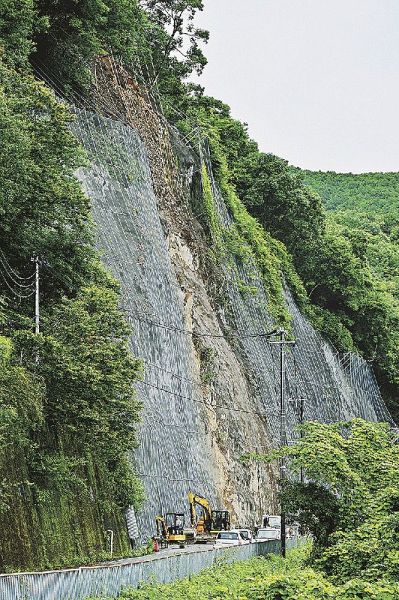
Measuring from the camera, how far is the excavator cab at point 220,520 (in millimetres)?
35938

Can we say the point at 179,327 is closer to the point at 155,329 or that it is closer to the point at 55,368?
the point at 155,329

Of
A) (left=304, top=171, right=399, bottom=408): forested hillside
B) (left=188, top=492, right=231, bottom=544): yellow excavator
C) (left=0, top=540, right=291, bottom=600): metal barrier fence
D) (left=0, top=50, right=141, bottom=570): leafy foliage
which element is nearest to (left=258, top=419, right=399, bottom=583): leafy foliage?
(left=0, top=540, right=291, bottom=600): metal barrier fence

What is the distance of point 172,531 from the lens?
3300cm

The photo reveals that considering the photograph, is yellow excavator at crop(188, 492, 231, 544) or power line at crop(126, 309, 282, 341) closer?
yellow excavator at crop(188, 492, 231, 544)

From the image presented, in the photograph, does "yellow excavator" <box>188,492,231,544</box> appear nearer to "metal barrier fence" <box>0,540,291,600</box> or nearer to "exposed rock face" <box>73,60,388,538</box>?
"exposed rock face" <box>73,60,388,538</box>

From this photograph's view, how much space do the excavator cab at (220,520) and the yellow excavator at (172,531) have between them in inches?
82.7

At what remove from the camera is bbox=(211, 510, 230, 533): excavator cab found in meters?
35.9

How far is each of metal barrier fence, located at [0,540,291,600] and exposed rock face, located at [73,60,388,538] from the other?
33.8ft

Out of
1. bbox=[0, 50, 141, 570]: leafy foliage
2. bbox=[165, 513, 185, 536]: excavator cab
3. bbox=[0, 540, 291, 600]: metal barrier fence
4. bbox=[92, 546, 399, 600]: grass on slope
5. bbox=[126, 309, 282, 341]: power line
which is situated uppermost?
bbox=[126, 309, 282, 341]: power line

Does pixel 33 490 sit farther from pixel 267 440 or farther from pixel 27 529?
pixel 267 440

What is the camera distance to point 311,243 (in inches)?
2435

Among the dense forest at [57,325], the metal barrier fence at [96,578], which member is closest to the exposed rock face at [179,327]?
the dense forest at [57,325]

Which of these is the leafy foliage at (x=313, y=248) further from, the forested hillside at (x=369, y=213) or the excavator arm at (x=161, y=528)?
the excavator arm at (x=161, y=528)

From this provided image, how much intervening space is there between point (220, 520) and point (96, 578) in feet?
67.1
